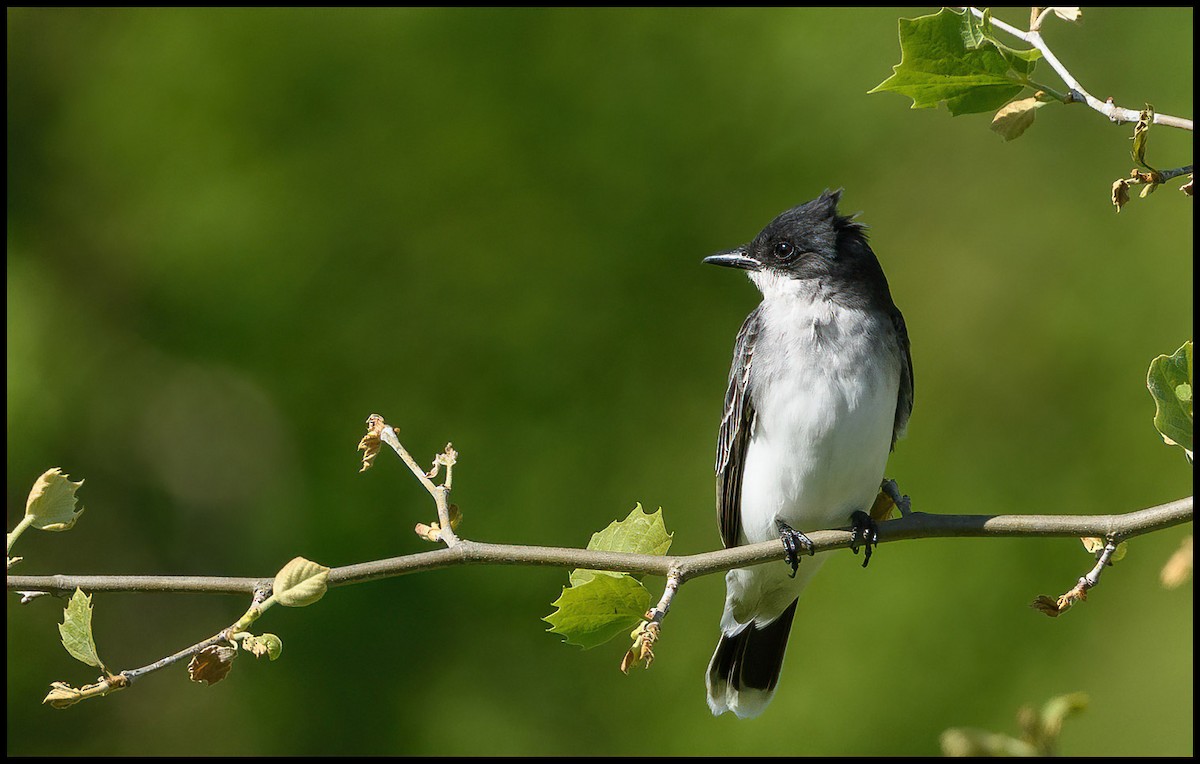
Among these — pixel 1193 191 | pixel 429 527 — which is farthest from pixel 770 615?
pixel 1193 191

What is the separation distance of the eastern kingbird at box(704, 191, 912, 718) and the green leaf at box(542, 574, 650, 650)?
2.81 ft

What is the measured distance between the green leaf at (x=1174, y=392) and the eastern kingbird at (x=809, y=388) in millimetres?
963

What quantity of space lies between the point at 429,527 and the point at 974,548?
328cm

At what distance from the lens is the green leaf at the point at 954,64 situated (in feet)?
4.47

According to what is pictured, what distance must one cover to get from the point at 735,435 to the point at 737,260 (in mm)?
416

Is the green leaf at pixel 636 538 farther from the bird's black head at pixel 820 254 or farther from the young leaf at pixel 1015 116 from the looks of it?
the bird's black head at pixel 820 254

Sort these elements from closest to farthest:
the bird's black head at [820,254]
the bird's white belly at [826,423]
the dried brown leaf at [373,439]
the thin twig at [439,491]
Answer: the thin twig at [439,491], the dried brown leaf at [373,439], the bird's white belly at [826,423], the bird's black head at [820,254]

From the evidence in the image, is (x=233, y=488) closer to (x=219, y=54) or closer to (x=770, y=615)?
(x=219, y=54)

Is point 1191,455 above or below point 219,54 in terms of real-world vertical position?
below

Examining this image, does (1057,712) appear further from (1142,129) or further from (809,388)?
(809,388)

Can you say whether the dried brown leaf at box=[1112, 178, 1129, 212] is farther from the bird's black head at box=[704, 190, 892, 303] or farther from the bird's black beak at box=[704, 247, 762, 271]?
the bird's black beak at box=[704, 247, 762, 271]

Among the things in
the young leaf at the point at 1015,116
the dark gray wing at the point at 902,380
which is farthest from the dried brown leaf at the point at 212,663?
the dark gray wing at the point at 902,380

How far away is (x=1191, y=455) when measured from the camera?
4.72 ft

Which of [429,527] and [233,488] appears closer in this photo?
[429,527]
